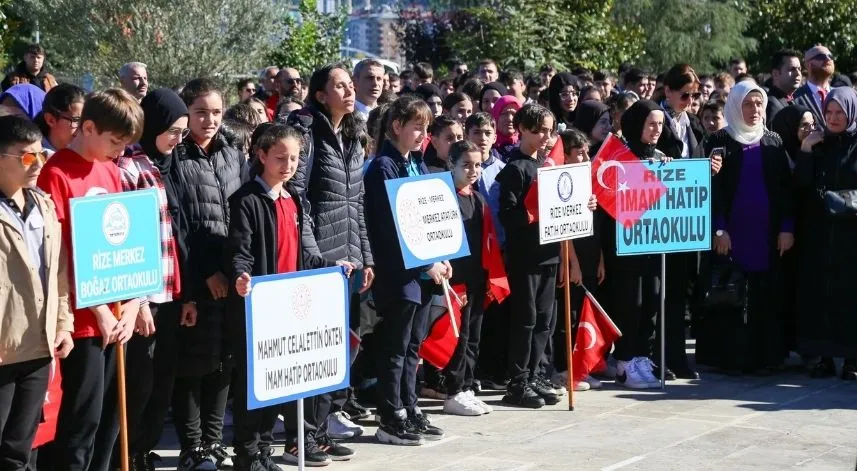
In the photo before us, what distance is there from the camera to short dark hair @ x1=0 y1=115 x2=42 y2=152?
18.4ft

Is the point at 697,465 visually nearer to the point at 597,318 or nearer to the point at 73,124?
the point at 597,318

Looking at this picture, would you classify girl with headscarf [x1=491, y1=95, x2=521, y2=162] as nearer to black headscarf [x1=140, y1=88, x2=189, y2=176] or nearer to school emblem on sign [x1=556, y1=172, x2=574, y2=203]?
school emblem on sign [x1=556, y1=172, x2=574, y2=203]

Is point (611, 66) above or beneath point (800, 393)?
above

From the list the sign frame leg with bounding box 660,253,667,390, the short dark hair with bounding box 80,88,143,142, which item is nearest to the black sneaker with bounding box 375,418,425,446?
the sign frame leg with bounding box 660,253,667,390

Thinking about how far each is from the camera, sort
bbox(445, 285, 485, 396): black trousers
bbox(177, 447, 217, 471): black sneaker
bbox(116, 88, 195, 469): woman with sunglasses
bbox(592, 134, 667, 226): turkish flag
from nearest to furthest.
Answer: bbox(116, 88, 195, 469): woman with sunglasses
bbox(177, 447, 217, 471): black sneaker
bbox(445, 285, 485, 396): black trousers
bbox(592, 134, 667, 226): turkish flag

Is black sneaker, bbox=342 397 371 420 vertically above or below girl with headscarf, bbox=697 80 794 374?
below

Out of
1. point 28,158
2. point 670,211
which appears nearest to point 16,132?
point 28,158

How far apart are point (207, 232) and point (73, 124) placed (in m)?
1.02

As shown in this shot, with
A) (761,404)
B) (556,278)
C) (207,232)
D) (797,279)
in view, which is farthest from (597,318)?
(207,232)

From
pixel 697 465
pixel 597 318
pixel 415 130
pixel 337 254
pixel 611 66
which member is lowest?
pixel 697 465

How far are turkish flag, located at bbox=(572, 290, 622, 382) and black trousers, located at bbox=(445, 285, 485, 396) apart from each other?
0.81 meters

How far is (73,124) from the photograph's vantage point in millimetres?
7254

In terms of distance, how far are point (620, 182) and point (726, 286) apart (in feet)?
5.12

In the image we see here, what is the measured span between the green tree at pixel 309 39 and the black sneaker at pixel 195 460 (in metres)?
17.5
